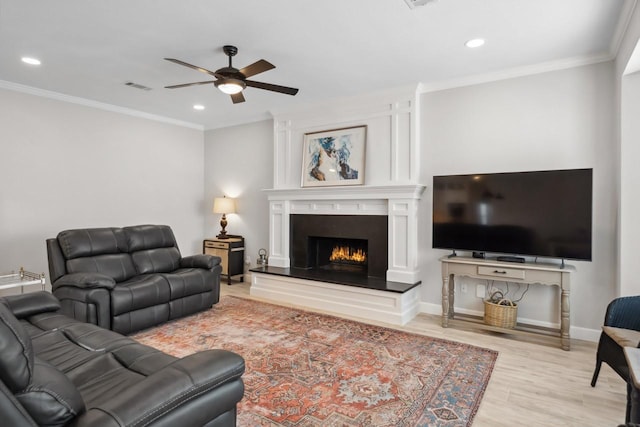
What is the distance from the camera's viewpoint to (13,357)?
1.07 m

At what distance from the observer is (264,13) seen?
268 cm

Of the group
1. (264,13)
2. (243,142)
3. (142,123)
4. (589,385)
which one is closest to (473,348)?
(589,385)

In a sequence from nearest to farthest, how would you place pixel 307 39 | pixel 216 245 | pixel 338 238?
pixel 307 39
pixel 338 238
pixel 216 245

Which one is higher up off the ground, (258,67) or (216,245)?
(258,67)

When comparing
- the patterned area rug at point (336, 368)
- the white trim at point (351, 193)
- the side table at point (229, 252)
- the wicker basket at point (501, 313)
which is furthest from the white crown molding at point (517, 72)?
the side table at point (229, 252)

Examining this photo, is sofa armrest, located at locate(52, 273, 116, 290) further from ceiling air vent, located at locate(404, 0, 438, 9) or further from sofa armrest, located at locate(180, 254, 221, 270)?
ceiling air vent, located at locate(404, 0, 438, 9)

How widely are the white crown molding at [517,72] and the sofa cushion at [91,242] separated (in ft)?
13.0

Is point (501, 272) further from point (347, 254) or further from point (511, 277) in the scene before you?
point (347, 254)

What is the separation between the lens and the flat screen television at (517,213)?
319 centimetres

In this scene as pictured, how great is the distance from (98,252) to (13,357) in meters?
3.24

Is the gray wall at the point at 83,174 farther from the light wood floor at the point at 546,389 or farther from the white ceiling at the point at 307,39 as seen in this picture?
the light wood floor at the point at 546,389

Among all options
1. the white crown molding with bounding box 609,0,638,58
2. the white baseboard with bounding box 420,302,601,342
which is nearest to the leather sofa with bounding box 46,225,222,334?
the white baseboard with bounding box 420,302,601,342

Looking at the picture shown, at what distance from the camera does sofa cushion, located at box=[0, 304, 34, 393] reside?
1.04m

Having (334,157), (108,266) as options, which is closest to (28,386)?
(108,266)
